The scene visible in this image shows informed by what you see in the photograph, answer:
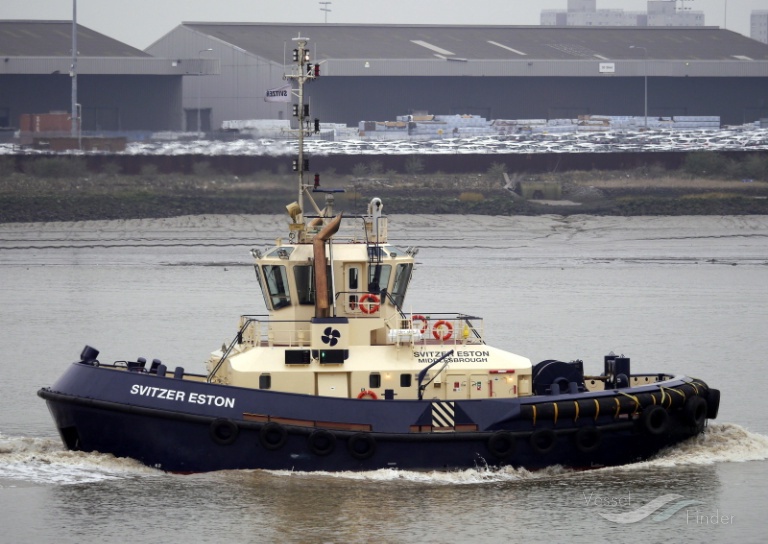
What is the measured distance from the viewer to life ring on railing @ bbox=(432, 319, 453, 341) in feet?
53.8

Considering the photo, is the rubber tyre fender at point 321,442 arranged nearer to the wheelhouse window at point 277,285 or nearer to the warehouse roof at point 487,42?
the wheelhouse window at point 277,285

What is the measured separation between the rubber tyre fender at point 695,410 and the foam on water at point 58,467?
630cm

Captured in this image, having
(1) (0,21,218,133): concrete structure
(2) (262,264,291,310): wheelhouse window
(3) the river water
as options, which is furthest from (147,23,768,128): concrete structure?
(2) (262,264,291,310): wheelhouse window

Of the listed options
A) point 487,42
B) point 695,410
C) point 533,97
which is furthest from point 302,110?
point 487,42

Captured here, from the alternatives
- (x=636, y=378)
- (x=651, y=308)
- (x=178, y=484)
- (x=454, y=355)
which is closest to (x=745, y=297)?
(x=651, y=308)

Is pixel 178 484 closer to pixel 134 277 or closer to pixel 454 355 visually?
pixel 454 355

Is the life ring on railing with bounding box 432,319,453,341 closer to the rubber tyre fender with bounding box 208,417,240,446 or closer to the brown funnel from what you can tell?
the brown funnel

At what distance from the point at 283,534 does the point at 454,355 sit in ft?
9.93

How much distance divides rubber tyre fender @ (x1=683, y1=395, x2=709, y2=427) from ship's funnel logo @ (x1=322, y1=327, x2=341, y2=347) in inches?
170

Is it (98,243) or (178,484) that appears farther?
(98,243)

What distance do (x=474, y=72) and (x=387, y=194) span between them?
21880 millimetres

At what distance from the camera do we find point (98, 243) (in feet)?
125

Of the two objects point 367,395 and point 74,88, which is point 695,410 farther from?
point 74,88

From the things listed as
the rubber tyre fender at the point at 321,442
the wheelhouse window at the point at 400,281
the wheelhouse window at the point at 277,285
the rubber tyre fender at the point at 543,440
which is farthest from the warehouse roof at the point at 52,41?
the rubber tyre fender at the point at 543,440
